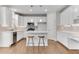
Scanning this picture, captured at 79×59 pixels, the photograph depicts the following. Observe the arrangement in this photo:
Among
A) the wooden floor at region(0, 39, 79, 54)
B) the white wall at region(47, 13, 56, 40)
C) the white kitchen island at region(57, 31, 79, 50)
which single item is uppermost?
the white wall at region(47, 13, 56, 40)

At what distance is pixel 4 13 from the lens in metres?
2.79

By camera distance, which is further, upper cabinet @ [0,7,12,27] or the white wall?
the white wall

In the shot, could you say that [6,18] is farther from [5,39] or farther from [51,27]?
[51,27]

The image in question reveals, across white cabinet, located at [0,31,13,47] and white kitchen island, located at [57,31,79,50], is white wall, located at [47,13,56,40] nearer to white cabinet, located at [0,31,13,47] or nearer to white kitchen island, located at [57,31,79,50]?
white kitchen island, located at [57,31,79,50]

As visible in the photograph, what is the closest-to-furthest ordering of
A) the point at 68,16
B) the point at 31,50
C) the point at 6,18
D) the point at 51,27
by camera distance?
1. the point at 31,50
2. the point at 6,18
3. the point at 51,27
4. the point at 68,16

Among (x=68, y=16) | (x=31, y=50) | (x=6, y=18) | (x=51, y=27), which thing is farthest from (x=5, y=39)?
(x=68, y=16)

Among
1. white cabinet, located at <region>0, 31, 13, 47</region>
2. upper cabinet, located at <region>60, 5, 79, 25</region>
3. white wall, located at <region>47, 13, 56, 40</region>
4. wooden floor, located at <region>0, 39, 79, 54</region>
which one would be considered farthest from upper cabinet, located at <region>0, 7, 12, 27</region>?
upper cabinet, located at <region>60, 5, 79, 25</region>

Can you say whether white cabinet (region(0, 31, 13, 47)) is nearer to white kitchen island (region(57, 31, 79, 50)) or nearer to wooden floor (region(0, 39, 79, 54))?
wooden floor (region(0, 39, 79, 54))

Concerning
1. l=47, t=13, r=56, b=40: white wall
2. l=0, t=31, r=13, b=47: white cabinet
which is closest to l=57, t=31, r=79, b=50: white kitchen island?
l=47, t=13, r=56, b=40: white wall

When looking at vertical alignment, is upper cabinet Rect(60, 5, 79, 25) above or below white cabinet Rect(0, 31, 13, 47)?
above

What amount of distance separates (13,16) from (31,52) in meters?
0.98
